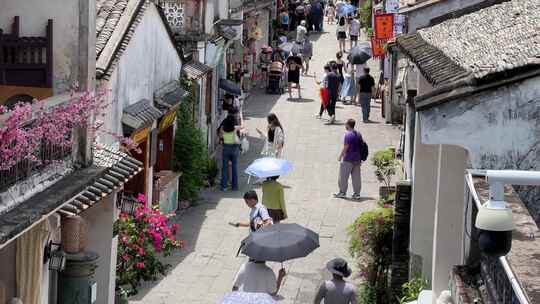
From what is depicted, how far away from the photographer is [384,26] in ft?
108

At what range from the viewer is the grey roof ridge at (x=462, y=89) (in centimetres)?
1188

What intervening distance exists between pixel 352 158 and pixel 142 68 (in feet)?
19.3

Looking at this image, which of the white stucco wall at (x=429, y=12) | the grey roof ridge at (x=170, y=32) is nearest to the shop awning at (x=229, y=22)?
the grey roof ridge at (x=170, y=32)

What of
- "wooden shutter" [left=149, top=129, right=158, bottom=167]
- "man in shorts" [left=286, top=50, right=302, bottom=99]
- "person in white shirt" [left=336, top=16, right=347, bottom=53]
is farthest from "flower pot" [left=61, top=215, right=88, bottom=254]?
"person in white shirt" [left=336, top=16, right=347, bottom=53]

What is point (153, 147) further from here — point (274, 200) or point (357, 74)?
point (357, 74)

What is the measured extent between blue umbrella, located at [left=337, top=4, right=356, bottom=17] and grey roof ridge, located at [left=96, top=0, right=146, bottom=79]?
101ft

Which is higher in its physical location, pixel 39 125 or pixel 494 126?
pixel 494 126

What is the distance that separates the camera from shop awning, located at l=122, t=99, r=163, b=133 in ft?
67.6

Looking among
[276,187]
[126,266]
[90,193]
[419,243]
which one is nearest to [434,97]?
[90,193]

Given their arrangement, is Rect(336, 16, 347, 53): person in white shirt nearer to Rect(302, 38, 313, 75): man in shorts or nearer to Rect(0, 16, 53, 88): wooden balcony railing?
Rect(302, 38, 313, 75): man in shorts

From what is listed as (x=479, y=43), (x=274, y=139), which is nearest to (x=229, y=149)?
(x=274, y=139)

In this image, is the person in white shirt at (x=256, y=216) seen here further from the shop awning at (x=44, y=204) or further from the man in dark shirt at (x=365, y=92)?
the man in dark shirt at (x=365, y=92)

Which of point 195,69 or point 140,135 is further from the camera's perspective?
point 195,69

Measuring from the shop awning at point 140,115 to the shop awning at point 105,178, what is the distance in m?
3.62
